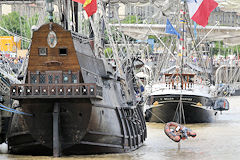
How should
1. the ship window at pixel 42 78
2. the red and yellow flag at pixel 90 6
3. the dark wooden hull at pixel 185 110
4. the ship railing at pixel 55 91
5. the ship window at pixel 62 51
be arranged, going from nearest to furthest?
the ship railing at pixel 55 91 → the ship window at pixel 62 51 → the ship window at pixel 42 78 → the red and yellow flag at pixel 90 6 → the dark wooden hull at pixel 185 110

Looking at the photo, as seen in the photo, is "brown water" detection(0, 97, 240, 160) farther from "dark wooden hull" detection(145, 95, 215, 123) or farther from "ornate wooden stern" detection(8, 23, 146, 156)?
"dark wooden hull" detection(145, 95, 215, 123)

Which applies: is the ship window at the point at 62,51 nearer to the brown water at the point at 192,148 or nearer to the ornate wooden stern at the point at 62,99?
the ornate wooden stern at the point at 62,99

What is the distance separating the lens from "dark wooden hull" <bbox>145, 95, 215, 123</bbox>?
47.3 m

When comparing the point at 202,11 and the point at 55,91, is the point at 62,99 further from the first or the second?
the point at 202,11

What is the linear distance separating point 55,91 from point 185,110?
22814 millimetres

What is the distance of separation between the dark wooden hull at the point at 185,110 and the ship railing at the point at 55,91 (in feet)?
70.2

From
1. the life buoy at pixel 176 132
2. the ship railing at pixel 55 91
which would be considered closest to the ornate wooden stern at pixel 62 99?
the ship railing at pixel 55 91

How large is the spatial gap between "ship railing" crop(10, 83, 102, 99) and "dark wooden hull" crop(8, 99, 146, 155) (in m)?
0.53

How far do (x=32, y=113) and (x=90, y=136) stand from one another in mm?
2344

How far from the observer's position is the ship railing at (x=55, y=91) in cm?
2588

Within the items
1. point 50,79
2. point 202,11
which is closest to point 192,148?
point 202,11

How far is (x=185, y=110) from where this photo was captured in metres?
47.8

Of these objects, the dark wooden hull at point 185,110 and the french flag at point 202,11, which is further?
the dark wooden hull at point 185,110

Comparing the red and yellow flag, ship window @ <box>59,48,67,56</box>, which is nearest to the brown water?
ship window @ <box>59,48,67,56</box>
